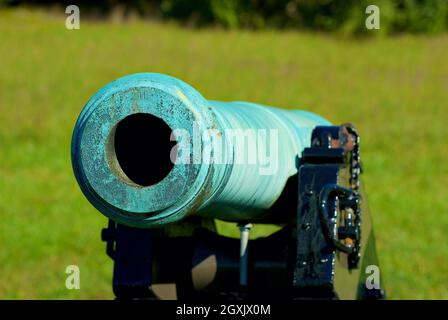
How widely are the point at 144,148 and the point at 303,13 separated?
26415mm

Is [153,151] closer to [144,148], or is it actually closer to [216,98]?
[144,148]

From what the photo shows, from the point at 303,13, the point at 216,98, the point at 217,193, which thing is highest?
the point at 303,13

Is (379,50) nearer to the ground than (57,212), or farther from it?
farther from it

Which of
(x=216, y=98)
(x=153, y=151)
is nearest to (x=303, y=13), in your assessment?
(x=216, y=98)

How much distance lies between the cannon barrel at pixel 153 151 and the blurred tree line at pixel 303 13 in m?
22.7

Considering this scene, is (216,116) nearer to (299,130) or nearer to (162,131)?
(162,131)

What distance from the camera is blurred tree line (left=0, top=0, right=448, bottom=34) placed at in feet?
89.1

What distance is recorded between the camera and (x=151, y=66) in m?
19.7

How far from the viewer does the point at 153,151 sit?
3156 mm

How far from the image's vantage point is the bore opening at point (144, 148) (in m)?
3.08

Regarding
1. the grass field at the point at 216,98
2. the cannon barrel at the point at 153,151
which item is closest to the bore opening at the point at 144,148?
the cannon barrel at the point at 153,151
